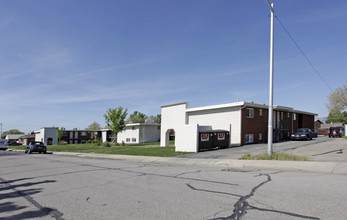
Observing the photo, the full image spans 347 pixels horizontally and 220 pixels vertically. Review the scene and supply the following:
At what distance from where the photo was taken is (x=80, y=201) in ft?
21.5

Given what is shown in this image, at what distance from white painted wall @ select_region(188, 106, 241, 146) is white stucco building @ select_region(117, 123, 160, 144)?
20.2 m

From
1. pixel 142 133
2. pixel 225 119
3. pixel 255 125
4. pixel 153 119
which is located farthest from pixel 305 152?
pixel 153 119

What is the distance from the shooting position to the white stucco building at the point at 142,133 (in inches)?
1994

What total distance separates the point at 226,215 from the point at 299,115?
37947 millimetres

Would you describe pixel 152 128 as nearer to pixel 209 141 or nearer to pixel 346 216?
pixel 209 141

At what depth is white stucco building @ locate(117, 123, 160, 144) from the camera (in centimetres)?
5066

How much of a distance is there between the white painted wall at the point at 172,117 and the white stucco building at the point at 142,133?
14.8m

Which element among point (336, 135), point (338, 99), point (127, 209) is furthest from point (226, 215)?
point (338, 99)

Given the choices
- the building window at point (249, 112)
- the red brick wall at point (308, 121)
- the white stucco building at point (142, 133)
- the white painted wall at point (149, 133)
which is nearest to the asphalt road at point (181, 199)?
the building window at point (249, 112)

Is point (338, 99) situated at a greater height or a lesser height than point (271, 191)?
greater

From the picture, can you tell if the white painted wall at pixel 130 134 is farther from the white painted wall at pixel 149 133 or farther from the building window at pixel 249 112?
the building window at pixel 249 112

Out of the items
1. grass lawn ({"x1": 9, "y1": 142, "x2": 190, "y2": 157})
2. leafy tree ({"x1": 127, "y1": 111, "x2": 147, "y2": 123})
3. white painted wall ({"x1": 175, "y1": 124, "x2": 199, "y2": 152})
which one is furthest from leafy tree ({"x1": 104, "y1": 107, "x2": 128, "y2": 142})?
leafy tree ({"x1": 127, "y1": 111, "x2": 147, "y2": 123})

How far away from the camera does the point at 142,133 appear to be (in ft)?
166

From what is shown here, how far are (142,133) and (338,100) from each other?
38301mm
